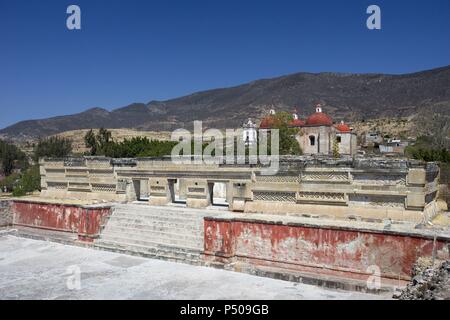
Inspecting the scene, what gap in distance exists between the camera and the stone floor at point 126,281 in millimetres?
10242

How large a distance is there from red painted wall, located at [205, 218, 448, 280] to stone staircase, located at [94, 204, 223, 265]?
87 centimetres

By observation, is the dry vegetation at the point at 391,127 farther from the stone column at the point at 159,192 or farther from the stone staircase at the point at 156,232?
the stone staircase at the point at 156,232

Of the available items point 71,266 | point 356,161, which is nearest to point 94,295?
point 71,266

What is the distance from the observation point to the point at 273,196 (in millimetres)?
14891

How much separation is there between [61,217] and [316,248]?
10803 millimetres

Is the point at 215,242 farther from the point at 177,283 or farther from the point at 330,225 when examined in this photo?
the point at 330,225

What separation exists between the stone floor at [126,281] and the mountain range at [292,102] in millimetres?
62016

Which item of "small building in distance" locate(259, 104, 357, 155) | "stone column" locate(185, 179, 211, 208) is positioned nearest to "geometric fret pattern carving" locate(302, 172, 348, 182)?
"stone column" locate(185, 179, 211, 208)

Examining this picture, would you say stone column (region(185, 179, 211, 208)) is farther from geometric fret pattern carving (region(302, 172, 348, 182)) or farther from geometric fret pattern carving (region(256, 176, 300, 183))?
geometric fret pattern carving (region(302, 172, 348, 182))

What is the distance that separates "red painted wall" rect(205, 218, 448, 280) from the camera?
10.5 metres

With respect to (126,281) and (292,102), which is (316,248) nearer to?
(126,281)

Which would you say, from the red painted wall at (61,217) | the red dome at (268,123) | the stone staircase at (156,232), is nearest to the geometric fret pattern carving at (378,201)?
the stone staircase at (156,232)

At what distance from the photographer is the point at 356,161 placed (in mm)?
13258
